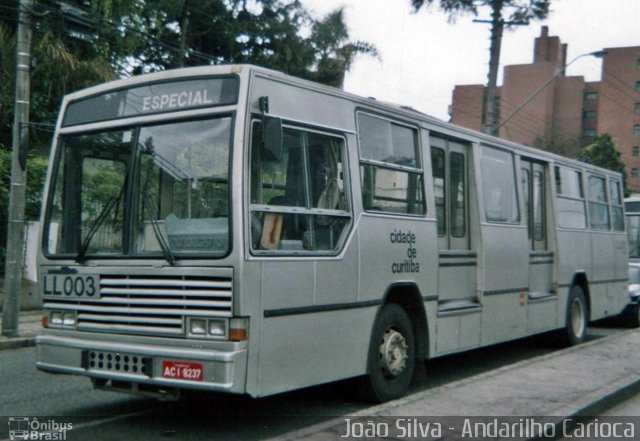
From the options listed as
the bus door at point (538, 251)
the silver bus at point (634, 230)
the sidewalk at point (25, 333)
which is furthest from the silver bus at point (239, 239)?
the silver bus at point (634, 230)

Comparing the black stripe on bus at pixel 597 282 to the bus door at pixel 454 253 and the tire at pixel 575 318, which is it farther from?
the bus door at pixel 454 253

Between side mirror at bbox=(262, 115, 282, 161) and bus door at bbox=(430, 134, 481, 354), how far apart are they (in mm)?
3076

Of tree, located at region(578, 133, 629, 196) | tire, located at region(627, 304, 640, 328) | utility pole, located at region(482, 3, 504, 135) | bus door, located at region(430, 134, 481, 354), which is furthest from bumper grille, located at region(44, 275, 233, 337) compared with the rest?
tree, located at region(578, 133, 629, 196)

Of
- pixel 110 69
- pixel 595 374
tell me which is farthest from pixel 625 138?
pixel 595 374

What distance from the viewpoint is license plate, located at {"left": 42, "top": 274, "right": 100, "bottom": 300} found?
6.66 m

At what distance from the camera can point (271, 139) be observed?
20.4 feet

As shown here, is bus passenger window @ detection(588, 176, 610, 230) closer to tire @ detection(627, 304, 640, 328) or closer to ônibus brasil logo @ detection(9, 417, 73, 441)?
tire @ detection(627, 304, 640, 328)

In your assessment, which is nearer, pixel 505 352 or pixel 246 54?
pixel 505 352

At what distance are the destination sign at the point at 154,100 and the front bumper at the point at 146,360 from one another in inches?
74.2

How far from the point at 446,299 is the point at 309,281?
2687mm

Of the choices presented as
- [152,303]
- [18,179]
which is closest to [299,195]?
[152,303]

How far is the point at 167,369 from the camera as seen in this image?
20.1 ft

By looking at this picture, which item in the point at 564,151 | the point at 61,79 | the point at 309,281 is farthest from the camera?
the point at 564,151

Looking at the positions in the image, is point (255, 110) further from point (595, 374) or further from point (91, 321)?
point (595, 374)
